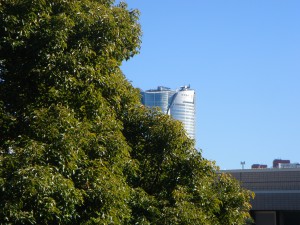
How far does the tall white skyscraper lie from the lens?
Result: 154 metres

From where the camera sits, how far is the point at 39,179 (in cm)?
1134

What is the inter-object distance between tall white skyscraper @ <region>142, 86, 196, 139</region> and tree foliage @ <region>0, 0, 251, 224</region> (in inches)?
5351

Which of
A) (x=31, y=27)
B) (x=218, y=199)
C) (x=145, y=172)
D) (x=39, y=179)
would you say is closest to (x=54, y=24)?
(x=31, y=27)

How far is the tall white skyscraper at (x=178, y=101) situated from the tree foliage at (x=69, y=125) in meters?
136

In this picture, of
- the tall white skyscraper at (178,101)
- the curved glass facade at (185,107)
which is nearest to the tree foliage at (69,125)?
the tall white skyscraper at (178,101)

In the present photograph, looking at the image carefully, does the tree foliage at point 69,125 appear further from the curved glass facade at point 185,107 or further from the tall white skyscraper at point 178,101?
the curved glass facade at point 185,107

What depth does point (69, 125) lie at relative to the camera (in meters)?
12.6

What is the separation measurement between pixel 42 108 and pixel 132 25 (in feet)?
13.8

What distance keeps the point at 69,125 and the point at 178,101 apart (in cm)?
14805

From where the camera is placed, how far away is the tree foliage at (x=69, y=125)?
38.4ft

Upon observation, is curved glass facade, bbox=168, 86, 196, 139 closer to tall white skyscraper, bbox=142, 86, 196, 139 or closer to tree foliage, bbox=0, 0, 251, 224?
tall white skyscraper, bbox=142, 86, 196, 139

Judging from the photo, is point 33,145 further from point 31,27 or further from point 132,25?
point 132,25

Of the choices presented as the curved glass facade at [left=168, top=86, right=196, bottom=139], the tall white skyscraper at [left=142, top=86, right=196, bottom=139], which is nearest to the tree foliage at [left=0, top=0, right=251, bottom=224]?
the tall white skyscraper at [left=142, top=86, right=196, bottom=139]

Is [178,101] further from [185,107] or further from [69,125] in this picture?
[69,125]
